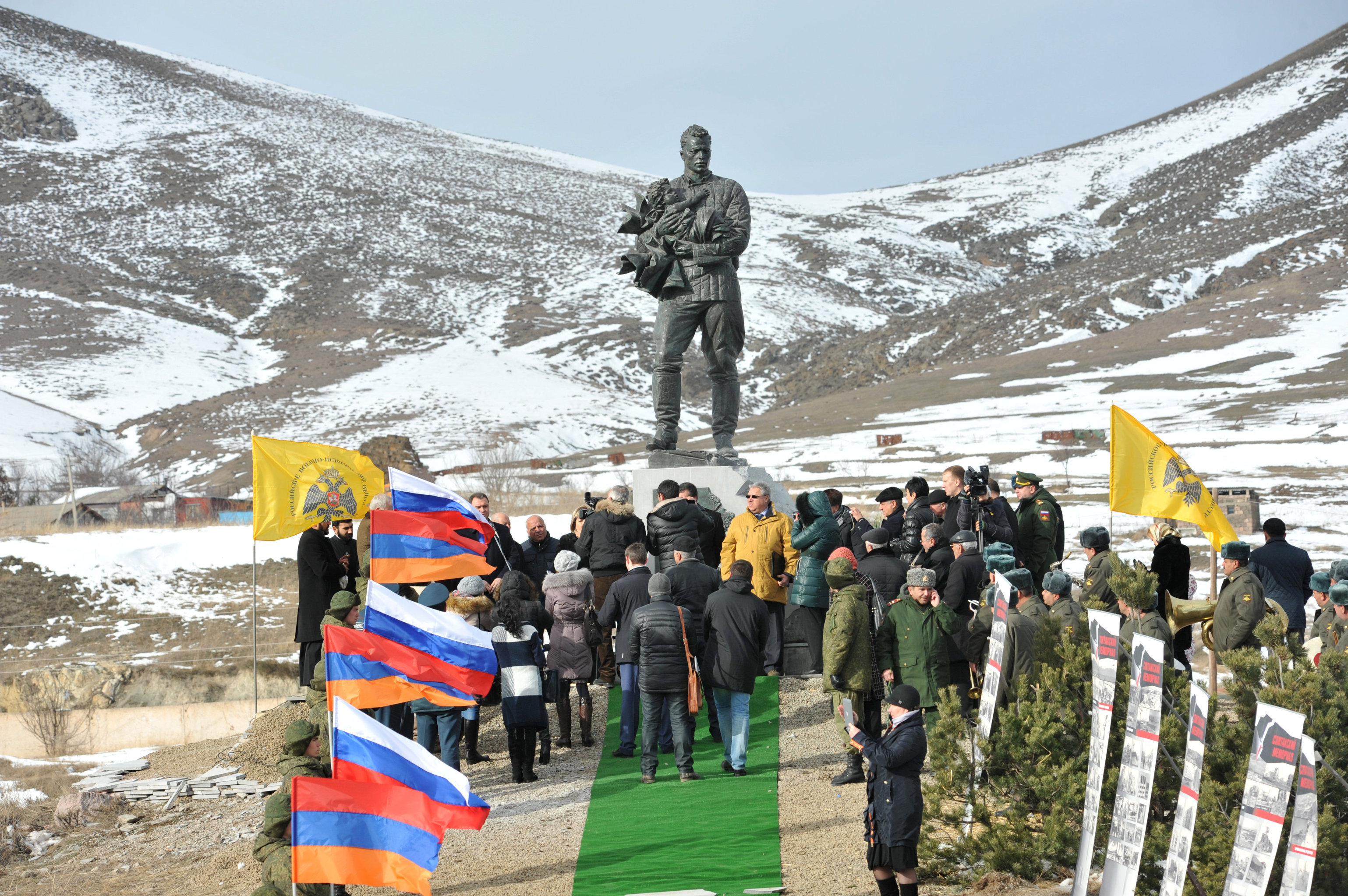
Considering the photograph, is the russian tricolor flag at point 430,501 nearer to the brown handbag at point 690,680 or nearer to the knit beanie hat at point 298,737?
the brown handbag at point 690,680

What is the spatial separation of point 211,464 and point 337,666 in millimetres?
Result: 59526

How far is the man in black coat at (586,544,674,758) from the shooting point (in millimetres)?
10180

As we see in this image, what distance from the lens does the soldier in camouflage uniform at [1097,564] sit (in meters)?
8.95

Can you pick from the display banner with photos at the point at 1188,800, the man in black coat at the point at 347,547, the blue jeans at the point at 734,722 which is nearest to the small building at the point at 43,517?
the man in black coat at the point at 347,547

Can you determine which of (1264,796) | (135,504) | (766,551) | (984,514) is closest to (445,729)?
(766,551)

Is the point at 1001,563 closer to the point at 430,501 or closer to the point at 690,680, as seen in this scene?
the point at 690,680

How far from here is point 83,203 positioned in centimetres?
12262

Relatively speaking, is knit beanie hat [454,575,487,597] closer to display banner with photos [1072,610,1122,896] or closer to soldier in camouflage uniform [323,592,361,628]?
soldier in camouflage uniform [323,592,361,628]

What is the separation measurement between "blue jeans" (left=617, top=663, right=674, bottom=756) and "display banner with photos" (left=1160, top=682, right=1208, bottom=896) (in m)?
5.35

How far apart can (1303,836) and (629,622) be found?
6088 mm

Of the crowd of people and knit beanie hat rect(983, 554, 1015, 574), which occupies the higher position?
knit beanie hat rect(983, 554, 1015, 574)

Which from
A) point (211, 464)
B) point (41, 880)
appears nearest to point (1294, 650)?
point (41, 880)

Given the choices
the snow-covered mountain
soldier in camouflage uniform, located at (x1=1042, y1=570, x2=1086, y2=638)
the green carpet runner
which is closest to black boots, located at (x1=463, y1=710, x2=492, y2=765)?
the green carpet runner

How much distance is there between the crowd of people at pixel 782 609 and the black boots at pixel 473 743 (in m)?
0.03
